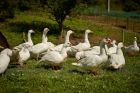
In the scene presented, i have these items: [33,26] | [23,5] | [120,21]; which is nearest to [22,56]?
[33,26]

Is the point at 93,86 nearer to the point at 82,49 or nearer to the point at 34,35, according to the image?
the point at 82,49

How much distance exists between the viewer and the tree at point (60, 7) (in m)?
Answer: 31.5

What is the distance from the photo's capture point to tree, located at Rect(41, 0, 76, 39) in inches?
1241

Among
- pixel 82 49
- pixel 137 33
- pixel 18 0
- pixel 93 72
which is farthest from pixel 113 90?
pixel 18 0

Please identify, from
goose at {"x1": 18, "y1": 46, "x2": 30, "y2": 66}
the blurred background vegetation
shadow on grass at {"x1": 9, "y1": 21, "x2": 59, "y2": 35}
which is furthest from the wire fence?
goose at {"x1": 18, "y1": 46, "x2": 30, "y2": 66}

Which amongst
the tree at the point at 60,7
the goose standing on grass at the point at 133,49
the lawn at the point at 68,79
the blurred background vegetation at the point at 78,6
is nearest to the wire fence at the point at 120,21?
the blurred background vegetation at the point at 78,6

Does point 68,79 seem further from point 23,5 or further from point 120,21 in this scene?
point 23,5

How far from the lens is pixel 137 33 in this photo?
35.9m

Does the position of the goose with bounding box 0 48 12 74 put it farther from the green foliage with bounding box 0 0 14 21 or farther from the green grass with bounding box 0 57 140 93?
the green foliage with bounding box 0 0 14 21

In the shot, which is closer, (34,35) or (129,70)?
(129,70)

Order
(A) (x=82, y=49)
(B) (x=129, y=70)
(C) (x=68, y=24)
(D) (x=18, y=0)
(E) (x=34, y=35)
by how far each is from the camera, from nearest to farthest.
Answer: (B) (x=129, y=70)
(A) (x=82, y=49)
(E) (x=34, y=35)
(C) (x=68, y=24)
(D) (x=18, y=0)

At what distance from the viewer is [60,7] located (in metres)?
31.9

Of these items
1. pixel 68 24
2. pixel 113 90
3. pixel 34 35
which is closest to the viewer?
pixel 113 90

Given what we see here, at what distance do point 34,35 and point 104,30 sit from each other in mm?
7371
